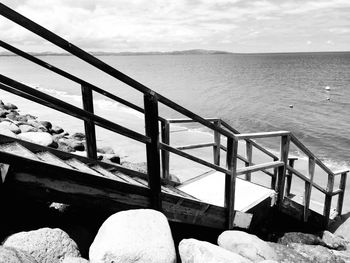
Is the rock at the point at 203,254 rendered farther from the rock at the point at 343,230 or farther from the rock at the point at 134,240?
the rock at the point at 343,230

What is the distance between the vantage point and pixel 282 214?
17.8 ft

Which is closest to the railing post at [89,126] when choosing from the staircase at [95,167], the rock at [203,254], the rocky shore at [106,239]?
the staircase at [95,167]

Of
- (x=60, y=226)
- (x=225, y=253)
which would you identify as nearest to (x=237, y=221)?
(x=225, y=253)

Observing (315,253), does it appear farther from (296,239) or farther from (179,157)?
(179,157)

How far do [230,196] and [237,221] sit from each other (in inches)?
16.8

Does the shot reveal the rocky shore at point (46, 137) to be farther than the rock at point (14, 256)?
Yes

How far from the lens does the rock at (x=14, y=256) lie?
214cm

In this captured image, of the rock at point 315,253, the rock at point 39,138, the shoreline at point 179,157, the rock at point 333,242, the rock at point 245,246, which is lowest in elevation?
the shoreline at point 179,157

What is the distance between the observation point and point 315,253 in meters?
5.10

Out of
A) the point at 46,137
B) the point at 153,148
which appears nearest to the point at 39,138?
the point at 46,137

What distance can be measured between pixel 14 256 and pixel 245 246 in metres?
2.58

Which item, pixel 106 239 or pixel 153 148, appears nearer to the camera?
pixel 106 239

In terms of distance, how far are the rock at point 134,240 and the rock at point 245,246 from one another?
125 centimetres

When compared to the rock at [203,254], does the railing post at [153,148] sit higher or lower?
higher
